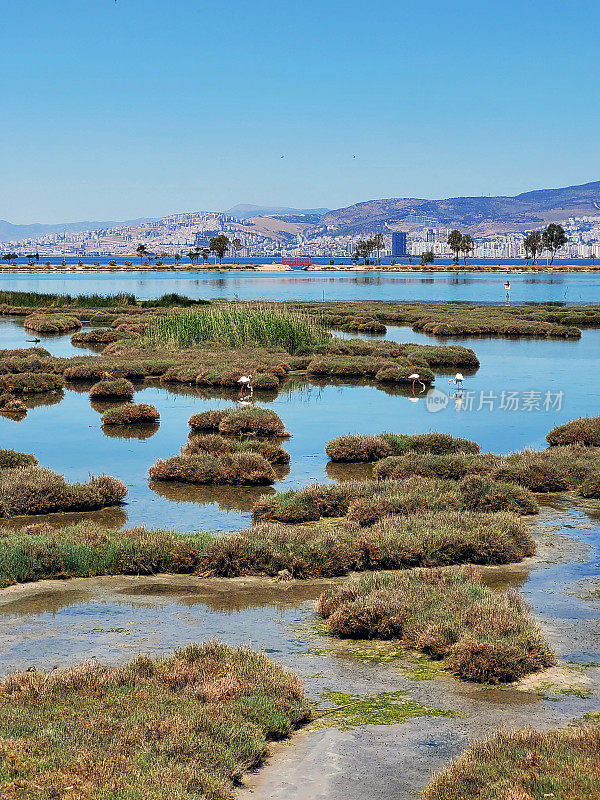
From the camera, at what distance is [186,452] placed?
1895cm

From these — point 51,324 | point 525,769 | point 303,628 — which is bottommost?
point 303,628

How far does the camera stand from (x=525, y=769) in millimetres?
5816

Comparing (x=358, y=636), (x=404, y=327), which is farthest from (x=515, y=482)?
(x=404, y=327)

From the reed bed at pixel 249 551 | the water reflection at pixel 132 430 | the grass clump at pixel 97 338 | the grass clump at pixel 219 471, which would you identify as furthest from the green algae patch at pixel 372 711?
the grass clump at pixel 97 338

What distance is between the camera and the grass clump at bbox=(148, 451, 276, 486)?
17625mm

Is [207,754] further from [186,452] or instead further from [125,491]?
[186,452]

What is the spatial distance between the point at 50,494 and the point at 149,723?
372 inches

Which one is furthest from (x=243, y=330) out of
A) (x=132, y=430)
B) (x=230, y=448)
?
(x=230, y=448)

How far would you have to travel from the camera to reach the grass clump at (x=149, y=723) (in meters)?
5.70

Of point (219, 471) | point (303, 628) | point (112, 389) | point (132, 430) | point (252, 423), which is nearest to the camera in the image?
point (303, 628)

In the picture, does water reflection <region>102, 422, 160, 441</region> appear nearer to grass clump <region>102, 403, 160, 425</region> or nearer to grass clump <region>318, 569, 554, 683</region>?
grass clump <region>102, 403, 160, 425</region>

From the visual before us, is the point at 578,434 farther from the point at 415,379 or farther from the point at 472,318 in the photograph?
the point at 472,318

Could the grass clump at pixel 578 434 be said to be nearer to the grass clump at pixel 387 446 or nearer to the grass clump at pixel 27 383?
the grass clump at pixel 387 446

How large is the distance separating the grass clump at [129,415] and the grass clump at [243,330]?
640 inches
